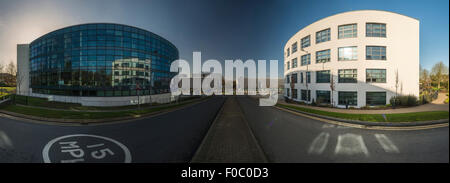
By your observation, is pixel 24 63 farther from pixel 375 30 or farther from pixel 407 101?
pixel 407 101

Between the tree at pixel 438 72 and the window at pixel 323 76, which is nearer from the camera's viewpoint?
A: the window at pixel 323 76

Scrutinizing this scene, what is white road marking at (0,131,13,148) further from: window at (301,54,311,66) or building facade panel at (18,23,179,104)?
window at (301,54,311,66)

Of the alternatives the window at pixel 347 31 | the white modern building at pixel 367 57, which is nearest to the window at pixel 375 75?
the white modern building at pixel 367 57

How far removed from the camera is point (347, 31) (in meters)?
14.9

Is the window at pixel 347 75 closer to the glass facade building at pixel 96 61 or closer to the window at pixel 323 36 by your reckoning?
the window at pixel 323 36

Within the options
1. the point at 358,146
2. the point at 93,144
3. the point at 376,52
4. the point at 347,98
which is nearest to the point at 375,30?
the point at 376,52

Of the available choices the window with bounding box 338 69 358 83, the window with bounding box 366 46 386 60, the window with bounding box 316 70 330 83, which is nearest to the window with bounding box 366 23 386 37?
the window with bounding box 366 46 386 60

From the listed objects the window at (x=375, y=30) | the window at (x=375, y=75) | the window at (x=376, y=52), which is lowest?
the window at (x=375, y=75)

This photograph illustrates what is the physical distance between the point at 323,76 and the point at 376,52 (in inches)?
→ 204

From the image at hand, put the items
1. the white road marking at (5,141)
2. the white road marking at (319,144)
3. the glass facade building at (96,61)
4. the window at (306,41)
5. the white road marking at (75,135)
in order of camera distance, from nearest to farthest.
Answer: the white road marking at (75,135) → the white road marking at (319,144) → the white road marking at (5,141) → the window at (306,41) → the glass facade building at (96,61)

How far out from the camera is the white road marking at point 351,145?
12.8 ft

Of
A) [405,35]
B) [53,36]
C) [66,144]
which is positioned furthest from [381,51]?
[53,36]

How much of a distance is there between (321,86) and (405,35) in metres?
8.75

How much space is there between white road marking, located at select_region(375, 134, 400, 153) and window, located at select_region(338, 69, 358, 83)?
43.4 feet
